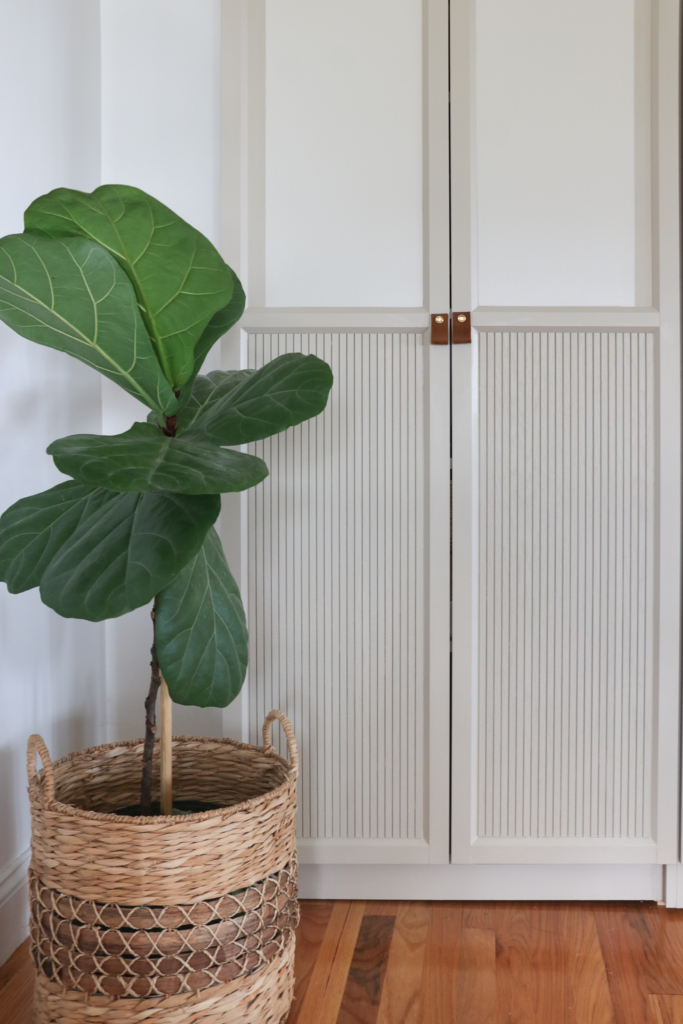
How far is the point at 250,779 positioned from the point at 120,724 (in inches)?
19.2

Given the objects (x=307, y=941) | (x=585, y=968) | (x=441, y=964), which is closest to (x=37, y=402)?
(x=307, y=941)

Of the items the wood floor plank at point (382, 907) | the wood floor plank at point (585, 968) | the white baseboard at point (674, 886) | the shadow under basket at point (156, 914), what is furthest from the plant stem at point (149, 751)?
the white baseboard at point (674, 886)

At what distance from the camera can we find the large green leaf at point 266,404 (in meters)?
0.97

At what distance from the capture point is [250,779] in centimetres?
127

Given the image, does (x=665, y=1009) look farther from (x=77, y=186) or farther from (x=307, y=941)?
(x=77, y=186)

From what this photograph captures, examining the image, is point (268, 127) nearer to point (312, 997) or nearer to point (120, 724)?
point (120, 724)

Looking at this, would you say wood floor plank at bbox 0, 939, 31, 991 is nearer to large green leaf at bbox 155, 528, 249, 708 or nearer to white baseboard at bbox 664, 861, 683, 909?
large green leaf at bbox 155, 528, 249, 708

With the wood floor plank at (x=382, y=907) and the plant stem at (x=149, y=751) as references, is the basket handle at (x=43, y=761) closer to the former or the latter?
the plant stem at (x=149, y=751)

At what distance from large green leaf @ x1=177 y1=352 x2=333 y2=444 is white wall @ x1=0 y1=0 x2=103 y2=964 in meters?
0.42

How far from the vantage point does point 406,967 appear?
124 cm

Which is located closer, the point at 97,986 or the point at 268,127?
the point at 97,986

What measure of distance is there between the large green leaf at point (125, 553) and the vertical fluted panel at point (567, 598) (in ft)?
2.27

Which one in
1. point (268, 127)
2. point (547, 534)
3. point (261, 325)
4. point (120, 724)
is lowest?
point (120, 724)

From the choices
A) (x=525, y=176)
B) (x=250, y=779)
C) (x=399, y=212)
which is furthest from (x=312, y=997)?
(x=525, y=176)
